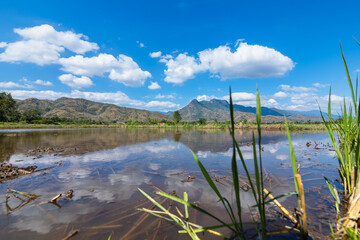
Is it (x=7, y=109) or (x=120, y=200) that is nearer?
(x=120, y=200)

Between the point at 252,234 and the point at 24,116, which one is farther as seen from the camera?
the point at 24,116

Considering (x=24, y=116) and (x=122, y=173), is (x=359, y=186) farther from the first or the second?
(x=24, y=116)

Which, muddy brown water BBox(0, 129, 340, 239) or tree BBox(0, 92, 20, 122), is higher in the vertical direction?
tree BBox(0, 92, 20, 122)

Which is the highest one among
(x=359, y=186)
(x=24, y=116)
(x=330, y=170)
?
(x=24, y=116)

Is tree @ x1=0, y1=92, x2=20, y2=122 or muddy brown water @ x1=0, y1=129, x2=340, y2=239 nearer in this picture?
muddy brown water @ x1=0, y1=129, x2=340, y2=239

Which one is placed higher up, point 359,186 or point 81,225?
point 359,186

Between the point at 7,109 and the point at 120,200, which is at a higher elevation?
the point at 7,109

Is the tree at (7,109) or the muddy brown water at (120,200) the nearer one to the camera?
the muddy brown water at (120,200)

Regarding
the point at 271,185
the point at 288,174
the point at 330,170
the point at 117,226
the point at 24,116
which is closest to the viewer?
the point at 117,226

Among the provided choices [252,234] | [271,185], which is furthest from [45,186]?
[271,185]

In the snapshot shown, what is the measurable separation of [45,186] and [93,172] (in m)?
1.50

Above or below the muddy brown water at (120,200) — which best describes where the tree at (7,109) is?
above

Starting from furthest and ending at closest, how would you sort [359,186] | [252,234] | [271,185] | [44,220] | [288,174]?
[288,174] < [271,185] < [44,220] < [252,234] < [359,186]

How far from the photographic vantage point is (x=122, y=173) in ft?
19.5
